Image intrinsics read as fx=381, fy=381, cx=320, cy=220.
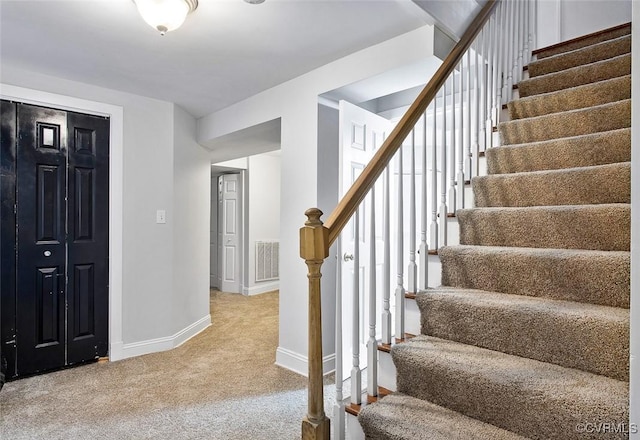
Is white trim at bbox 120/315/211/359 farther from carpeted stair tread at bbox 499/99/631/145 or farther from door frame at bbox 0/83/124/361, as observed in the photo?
carpeted stair tread at bbox 499/99/631/145

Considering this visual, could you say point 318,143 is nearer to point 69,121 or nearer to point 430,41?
point 430,41

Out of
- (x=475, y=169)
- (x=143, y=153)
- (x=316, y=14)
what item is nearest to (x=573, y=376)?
(x=475, y=169)

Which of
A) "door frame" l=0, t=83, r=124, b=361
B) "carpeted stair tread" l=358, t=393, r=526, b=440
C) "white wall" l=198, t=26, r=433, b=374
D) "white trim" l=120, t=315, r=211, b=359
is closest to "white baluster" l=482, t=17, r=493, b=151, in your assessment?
"white wall" l=198, t=26, r=433, b=374

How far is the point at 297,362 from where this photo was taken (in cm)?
284

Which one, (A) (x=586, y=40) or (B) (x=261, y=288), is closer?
(A) (x=586, y=40)

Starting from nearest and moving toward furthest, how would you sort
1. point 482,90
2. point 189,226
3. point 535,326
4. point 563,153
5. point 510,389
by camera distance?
point 510,389 < point 535,326 < point 563,153 < point 482,90 < point 189,226

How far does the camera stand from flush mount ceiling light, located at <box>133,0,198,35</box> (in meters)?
1.71

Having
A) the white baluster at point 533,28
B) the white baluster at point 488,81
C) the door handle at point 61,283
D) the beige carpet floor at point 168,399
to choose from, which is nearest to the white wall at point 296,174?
the beige carpet floor at point 168,399

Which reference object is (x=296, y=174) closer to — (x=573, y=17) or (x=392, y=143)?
(x=392, y=143)

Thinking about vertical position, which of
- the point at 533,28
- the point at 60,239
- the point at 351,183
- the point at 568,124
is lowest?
the point at 60,239

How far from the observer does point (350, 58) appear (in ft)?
8.19

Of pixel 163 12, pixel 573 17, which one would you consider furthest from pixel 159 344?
pixel 573 17

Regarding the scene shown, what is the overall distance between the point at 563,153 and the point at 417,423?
4.95 feet

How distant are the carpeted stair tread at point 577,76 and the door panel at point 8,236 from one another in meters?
3.56
